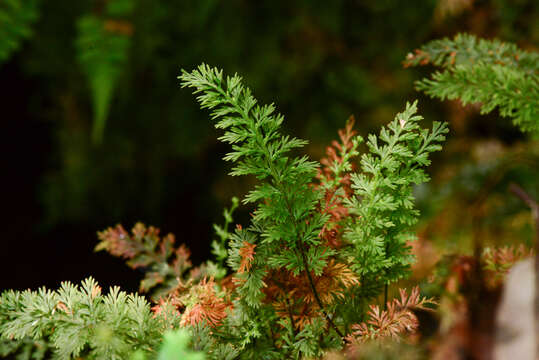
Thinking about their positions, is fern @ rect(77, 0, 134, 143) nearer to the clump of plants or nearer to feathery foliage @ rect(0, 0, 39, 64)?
feathery foliage @ rect(0, 0, 39, 64)

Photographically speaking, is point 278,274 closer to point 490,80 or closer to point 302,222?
point 302,222

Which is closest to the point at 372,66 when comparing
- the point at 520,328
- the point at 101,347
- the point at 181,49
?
the point at 181,49

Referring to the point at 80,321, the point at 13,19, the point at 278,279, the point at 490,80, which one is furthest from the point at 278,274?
the point at 13,19

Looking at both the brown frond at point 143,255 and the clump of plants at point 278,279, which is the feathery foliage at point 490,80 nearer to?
the clump of plants at point 278,279

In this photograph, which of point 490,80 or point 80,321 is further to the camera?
point 490,80

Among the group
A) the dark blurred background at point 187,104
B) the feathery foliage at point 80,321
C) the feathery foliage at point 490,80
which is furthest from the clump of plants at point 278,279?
the dark blurred background at point 187,104

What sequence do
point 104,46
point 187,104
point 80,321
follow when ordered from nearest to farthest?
point 80,321, point 104,46, point 187,104
